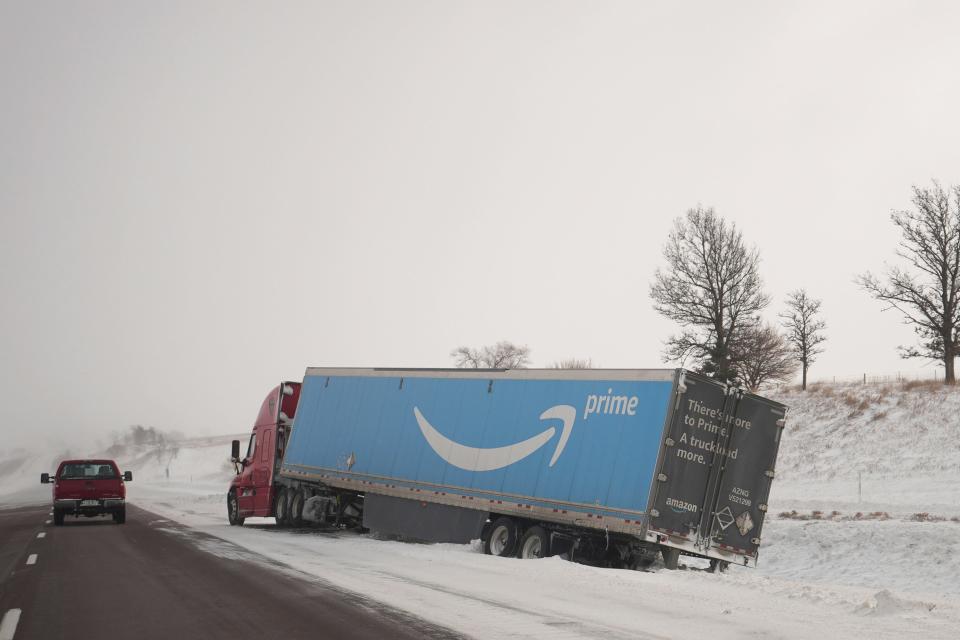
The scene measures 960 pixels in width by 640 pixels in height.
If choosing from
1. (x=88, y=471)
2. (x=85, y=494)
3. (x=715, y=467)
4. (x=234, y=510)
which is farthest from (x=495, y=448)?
(x=88, y=471)

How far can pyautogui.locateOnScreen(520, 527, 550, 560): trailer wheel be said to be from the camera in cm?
1620

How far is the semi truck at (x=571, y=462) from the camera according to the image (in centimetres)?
1486

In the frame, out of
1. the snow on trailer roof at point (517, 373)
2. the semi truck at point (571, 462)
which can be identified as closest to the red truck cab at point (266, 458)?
the snow on trailer roof at point (517, 373)

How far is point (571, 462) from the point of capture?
625 inches

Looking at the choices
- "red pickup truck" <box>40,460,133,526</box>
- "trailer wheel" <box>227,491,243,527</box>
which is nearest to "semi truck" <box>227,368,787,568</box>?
"trailer wheel" <box>227,491,243,527</box>

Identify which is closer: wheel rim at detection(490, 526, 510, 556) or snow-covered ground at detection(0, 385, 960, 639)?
snow-covered ground at detection(0, 385, 960, 639)

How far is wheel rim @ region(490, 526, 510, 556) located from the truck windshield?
13518 mm

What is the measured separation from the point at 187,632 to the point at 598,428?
8.88 metres

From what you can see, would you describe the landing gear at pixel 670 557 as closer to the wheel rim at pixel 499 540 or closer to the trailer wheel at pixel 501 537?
the trailer wheel at pixel 501 537

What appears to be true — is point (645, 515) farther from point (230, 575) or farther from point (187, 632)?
point (187, 632)

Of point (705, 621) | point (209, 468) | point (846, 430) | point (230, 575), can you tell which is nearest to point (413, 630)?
point (705, 621)

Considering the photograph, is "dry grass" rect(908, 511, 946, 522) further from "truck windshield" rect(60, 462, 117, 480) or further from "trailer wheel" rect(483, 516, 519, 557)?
"truck windshield" rect(60, 462, 117, 480)

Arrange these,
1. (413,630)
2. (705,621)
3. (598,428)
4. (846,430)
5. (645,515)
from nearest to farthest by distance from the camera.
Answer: (413,630) < (705,621) < (645,515) < (598,428) < (846,430)

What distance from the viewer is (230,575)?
1238 centimetres
